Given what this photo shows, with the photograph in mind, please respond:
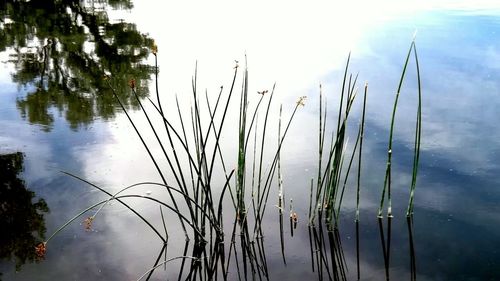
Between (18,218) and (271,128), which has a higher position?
(271,128)

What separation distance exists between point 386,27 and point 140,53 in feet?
12.6

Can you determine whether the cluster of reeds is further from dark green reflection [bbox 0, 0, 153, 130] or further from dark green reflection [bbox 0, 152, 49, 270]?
dark green reflection [bbox 0, 0, 153, 130]

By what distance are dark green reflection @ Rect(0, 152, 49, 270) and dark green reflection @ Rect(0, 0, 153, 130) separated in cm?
120

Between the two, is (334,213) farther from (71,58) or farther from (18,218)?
(71,58)

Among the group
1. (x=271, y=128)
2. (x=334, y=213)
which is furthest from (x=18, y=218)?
(x=271, y=128)

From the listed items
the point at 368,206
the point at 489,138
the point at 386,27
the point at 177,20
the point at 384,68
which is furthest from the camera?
the point at 177,20

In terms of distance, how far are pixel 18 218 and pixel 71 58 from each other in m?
4.54

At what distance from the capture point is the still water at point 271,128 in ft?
8.64

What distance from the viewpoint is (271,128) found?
14.8ft

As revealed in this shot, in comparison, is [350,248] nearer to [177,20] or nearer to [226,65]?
[226,65]

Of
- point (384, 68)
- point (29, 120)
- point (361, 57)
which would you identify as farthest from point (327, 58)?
point (29, 120)

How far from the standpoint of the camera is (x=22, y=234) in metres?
2.76

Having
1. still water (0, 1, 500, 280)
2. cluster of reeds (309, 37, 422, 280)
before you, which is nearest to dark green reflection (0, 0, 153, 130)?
A: still water (0, 1, 500, 280)

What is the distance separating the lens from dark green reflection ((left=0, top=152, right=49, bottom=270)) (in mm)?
2593
